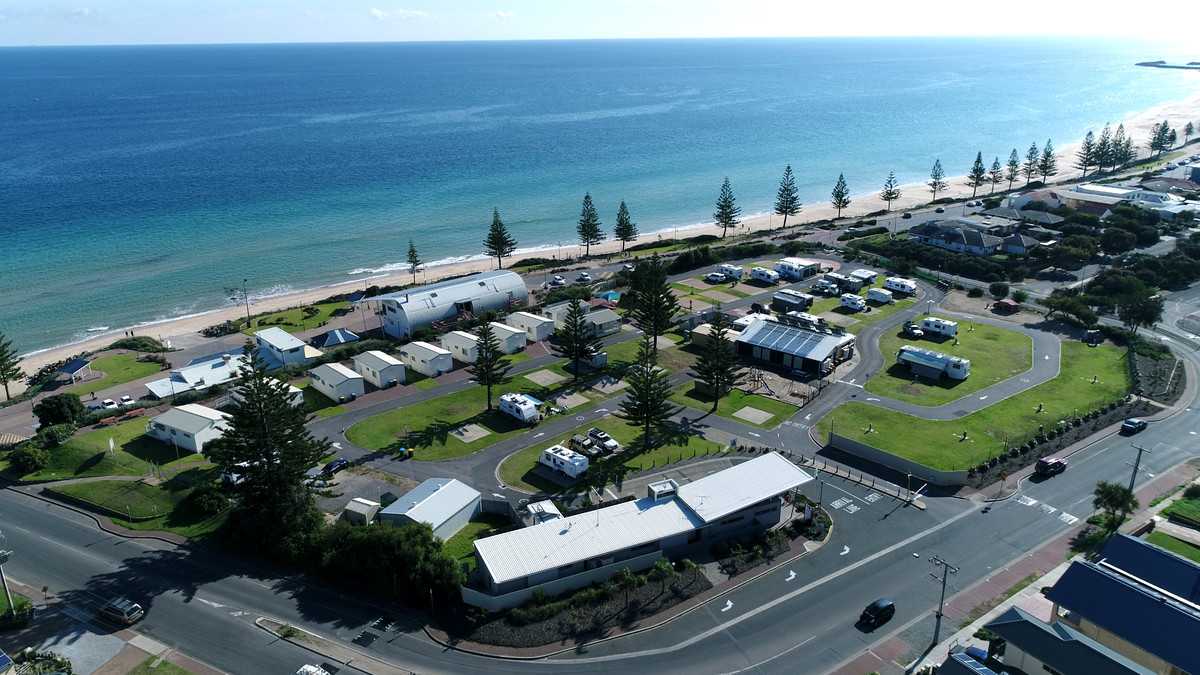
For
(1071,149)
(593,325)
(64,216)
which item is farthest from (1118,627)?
(1071,149)

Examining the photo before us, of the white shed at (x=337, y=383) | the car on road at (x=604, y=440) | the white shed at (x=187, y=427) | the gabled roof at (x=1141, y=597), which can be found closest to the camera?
the gabled roof at (x=1141, y=597)

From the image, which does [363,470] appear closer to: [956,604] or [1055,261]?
[956,604]

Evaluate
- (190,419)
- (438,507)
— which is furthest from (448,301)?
(438,507)

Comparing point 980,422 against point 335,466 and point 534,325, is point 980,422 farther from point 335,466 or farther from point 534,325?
point 335,466

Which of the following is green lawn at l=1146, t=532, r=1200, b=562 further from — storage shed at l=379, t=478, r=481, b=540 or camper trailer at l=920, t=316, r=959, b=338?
storage shed at l=379, t=478, r=481, b=540

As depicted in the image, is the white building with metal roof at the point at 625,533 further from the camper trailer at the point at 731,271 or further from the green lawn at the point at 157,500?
the camper trailer at the point at 731,271

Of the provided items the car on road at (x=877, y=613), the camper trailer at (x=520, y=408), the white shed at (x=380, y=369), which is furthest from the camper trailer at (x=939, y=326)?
the white shed at (x=380, y=369)
